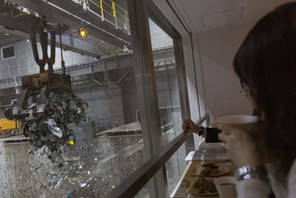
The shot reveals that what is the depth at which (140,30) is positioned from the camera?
68.1 inches

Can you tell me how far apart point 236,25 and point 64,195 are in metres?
3.05

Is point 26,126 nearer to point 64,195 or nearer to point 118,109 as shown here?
point 64,195

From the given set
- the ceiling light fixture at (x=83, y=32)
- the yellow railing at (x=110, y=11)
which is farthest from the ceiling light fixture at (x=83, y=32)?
the yellow railing at (x=110, y=11)

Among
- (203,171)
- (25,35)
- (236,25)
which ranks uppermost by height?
(236,25)

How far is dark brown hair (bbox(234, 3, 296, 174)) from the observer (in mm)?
563

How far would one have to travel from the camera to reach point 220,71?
11.3 feet

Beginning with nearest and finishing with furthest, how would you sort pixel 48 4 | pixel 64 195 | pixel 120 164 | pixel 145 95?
pixel 64 195 < pixel 48 4 < pixel 120 164 < pixel 145 95

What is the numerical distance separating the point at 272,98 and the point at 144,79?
1.18 meters

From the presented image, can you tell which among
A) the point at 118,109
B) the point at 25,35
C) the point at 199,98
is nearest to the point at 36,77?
the point at 25,35

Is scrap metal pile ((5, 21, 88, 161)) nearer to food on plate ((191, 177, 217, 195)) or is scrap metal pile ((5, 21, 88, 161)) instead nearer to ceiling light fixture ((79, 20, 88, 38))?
ceiling light fixture ((79, 20, 88, 38))

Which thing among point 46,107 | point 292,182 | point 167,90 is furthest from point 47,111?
point 167,90

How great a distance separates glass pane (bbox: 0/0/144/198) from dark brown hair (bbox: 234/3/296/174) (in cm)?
69

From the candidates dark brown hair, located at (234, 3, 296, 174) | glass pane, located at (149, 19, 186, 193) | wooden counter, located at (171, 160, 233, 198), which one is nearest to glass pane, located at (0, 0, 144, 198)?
wooden counter, located at (171, 160, 233, 198)

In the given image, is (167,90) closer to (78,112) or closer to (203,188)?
(203,188)
